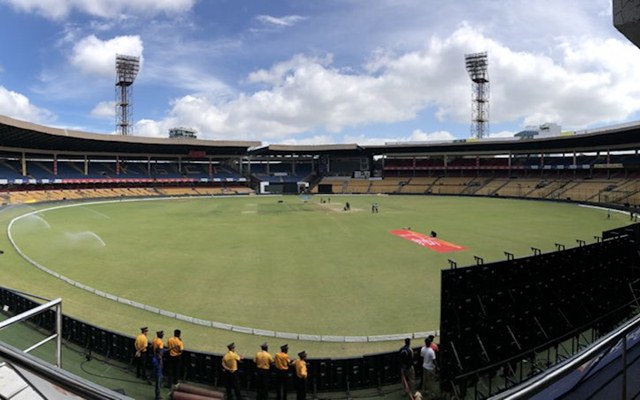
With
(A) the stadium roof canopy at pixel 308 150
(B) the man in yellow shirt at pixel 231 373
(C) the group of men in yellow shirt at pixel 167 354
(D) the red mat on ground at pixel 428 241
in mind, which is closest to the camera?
(B) the man in yellow shirt at pixel 231 373

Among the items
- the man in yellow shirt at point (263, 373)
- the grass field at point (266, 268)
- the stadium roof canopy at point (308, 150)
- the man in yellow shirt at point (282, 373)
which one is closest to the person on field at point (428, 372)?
the grass field at point (266, 268)

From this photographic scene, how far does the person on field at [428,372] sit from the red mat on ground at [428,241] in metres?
15.4

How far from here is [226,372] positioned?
814cm

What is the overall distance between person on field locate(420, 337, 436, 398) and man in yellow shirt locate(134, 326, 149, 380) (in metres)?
6.31

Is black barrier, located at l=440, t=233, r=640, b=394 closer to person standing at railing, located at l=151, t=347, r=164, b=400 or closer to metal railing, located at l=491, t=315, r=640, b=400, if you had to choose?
metal railing, located at l=491, t=315, r=640, b=400

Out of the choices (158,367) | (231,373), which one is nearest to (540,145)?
(231,373)

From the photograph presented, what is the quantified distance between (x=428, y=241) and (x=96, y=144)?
225 ft

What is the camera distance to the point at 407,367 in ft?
27.7

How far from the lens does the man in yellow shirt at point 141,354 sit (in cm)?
884

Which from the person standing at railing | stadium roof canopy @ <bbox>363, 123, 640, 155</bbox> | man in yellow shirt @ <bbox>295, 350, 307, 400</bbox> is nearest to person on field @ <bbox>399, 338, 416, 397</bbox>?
man in yellow shirt @ <bbox>295, 350, 307, 400</bbox>

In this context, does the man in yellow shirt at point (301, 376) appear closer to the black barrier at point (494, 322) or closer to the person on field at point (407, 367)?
the black barrier at point (494, 322)

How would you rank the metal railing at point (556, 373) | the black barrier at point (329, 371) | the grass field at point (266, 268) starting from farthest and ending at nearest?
the grass field at point (266, 268)
the black barrier at point (329, 371)
the metal railing at point (556, 373)

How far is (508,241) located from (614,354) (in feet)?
76.4

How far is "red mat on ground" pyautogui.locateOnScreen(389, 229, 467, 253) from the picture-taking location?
23766 millimetres
